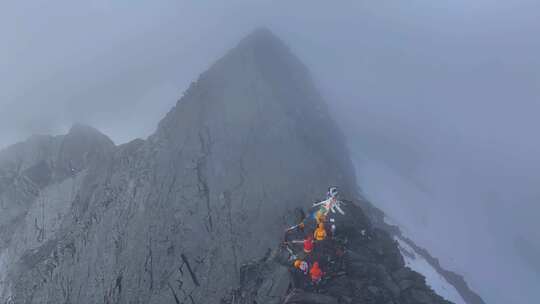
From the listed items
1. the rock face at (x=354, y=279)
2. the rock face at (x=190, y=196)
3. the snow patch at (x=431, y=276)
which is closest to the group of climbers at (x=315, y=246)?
the rock face at (x=354, y=279)

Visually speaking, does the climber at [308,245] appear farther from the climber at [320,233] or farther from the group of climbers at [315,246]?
the climber at [320,233]

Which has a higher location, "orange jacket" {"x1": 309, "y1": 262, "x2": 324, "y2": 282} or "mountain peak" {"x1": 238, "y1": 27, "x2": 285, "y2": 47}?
"mountain peak" {"x1": 238, "y1": 27, "x2": 285, "y2": 47}

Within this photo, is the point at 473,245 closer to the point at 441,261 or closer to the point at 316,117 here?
the point at 441,261

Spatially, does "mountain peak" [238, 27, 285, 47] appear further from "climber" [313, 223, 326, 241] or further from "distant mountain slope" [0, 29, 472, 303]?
"climber" [313, 223, 326, 241]

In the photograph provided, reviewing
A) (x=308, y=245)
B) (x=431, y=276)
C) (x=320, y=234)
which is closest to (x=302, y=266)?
(x=308, y=245)

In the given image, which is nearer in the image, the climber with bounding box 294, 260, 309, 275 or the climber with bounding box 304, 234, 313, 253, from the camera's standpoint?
the climber with bounding box 294, 260, 309, 275

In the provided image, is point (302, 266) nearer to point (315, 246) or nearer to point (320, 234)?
point (315, 246)

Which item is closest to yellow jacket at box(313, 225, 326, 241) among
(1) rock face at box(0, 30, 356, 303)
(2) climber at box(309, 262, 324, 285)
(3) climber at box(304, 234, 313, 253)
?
→ (3) climber at box(304, 234, 313, 253)
